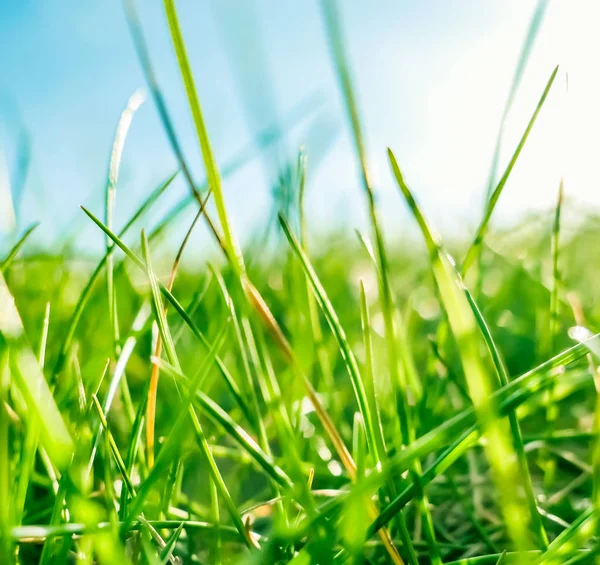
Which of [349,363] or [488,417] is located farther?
[349,363]

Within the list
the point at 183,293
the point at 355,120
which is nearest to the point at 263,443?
the point at 355,120

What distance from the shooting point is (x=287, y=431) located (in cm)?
25

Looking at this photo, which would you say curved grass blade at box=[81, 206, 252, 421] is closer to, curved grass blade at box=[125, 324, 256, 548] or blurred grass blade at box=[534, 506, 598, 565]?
curved grass blade at box=[125, 324, 256, 548]

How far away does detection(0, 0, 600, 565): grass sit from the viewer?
0.20 metres

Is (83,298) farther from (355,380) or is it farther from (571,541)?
(571,541)

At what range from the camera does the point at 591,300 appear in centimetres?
86

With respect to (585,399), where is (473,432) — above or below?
above

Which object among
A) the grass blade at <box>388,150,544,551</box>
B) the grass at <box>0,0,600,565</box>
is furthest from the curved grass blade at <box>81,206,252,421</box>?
the grass blade at <box>388,150,544,551</box>

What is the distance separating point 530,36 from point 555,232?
4.6 inches

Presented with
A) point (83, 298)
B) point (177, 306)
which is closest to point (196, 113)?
point (177, 306)

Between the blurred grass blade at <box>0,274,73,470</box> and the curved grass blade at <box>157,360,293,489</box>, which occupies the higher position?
the blurred grass blade at <box>0,274,73,470</box>

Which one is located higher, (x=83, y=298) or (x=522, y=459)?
(x=83, y=298)

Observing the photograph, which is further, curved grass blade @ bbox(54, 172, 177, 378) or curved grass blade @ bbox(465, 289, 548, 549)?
curved grass blade @ bbox(54, 172, 177, 378)

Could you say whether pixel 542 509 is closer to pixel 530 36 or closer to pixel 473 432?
pixel 473 432
